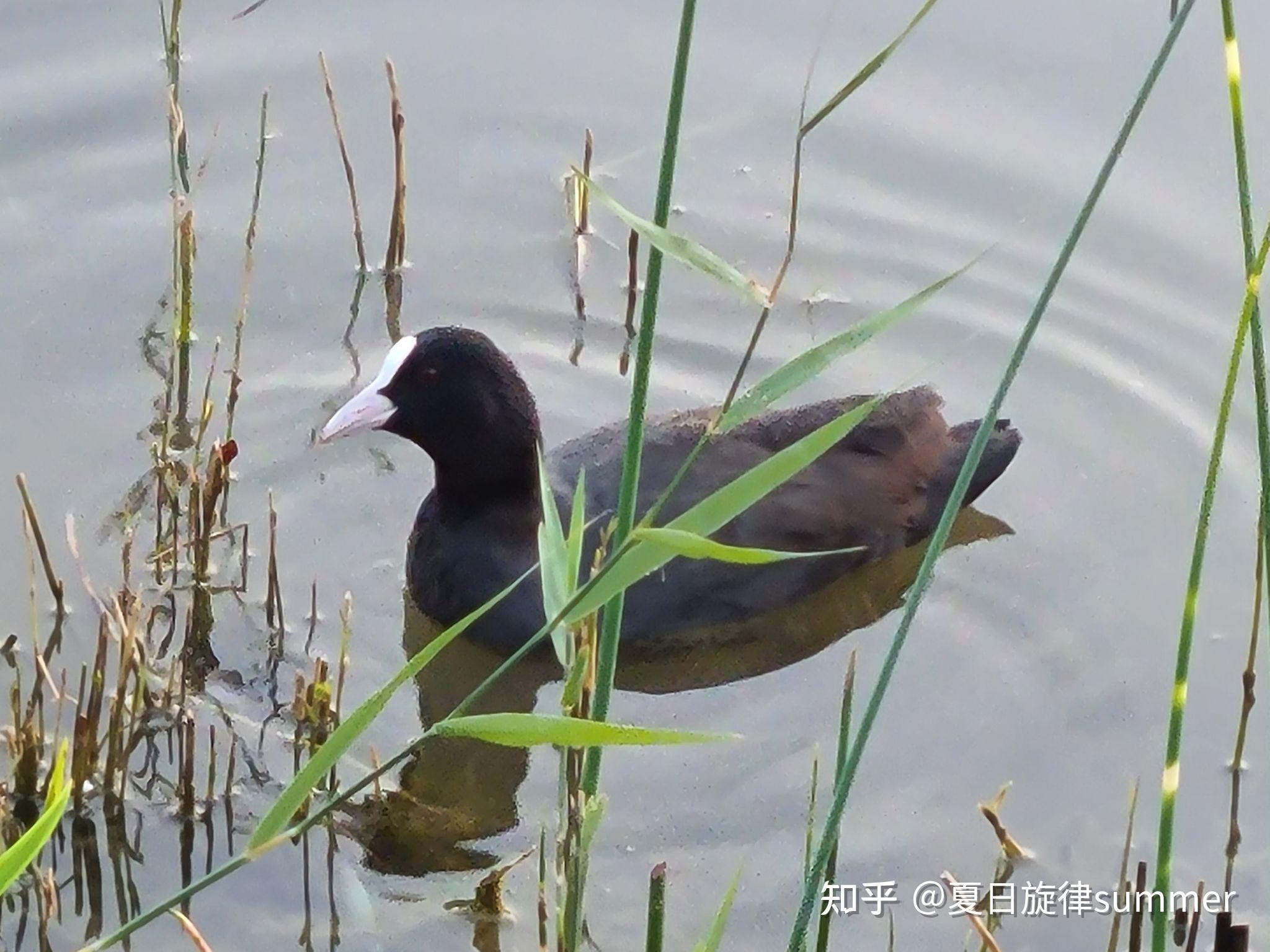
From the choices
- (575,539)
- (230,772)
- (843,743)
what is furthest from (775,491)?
(575,539)

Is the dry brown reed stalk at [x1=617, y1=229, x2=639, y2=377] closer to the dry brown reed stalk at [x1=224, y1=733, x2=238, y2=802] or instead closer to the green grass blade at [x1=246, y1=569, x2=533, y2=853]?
the dry brown reed stalk at [x1=224, y1=733, x2=238, y2=802]

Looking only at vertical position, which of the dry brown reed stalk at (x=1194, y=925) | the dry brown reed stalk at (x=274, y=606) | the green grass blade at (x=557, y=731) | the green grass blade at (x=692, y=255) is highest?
the green grass blade at (x=692, y=255)

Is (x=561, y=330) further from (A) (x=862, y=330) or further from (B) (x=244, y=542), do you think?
(A) (x=862, y=330)

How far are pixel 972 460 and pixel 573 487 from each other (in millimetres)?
2415

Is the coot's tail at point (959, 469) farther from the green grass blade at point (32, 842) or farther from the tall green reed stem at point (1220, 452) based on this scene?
the green grass blade at point (32, 842)

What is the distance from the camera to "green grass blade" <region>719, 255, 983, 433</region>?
1927 millimetres

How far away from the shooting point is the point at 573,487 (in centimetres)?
435

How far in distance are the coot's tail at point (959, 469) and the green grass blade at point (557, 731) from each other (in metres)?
2.79

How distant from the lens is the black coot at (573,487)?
4297 millimetres

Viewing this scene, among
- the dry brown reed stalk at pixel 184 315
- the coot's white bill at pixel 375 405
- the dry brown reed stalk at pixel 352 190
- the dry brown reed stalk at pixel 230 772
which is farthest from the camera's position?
the dry brown reed stalk at pixel 352 190

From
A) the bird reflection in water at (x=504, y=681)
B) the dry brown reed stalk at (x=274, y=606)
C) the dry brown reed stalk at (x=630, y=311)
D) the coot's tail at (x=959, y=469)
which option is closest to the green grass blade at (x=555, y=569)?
the bird reflection in water at (x=504, y=681)

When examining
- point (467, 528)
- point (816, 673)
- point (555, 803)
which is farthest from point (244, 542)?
point (816, 673)

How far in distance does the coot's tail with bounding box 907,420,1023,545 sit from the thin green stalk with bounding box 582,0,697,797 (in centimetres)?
258

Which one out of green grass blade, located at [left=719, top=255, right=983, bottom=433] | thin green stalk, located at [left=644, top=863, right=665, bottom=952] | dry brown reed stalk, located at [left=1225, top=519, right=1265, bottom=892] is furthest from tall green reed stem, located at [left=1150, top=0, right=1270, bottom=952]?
dry brown reed stalk, located at [left=1225, top=519, right=1265, bottom=892]
